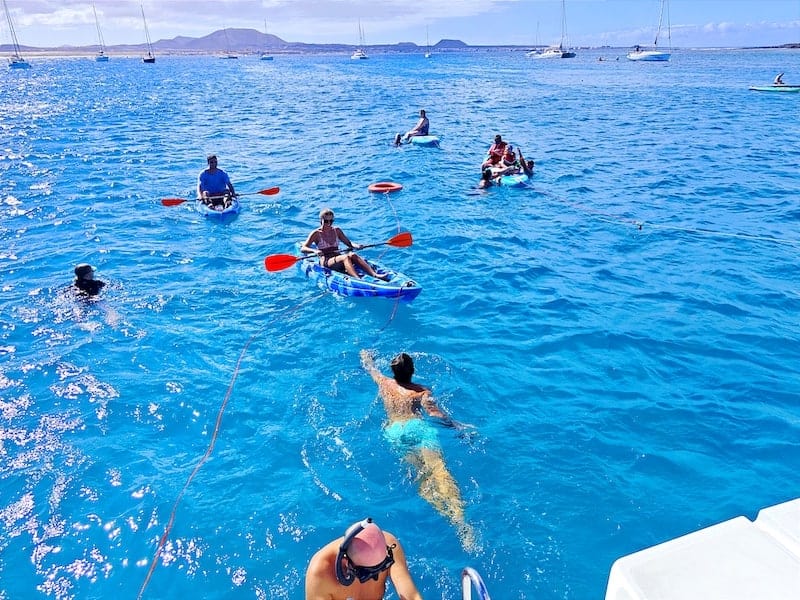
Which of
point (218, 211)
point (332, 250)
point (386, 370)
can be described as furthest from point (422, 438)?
point (218, 211)

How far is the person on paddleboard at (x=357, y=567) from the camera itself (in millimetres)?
3867

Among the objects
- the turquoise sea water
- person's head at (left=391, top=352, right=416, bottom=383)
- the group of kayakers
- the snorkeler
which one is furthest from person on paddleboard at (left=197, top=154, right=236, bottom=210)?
person's head at (left=391, top=352, right=416, bottom=383)

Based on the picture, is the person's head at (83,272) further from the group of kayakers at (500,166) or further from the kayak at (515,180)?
the kayak at (515,180)

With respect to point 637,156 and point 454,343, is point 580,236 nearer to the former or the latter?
point 454,343

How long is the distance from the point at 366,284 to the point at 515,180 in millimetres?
9889

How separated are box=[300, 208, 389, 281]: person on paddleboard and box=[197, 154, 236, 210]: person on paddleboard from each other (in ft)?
17.7

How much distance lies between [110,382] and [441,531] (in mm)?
5875

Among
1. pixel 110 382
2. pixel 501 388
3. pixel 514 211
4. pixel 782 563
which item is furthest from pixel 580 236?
pixel 782 563

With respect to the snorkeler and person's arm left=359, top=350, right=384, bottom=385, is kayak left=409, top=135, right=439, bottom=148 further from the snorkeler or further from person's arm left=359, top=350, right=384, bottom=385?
the snorkeler

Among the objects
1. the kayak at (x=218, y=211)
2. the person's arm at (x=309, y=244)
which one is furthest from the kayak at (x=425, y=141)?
the person's arm at (x=309, y=244)

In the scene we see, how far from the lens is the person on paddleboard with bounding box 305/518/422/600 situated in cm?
387

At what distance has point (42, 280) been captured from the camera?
39.8 ft

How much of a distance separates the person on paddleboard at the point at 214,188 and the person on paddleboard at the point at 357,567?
44.8 feet

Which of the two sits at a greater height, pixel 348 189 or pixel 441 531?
pixel 348 189
